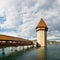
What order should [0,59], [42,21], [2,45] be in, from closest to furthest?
[0,59], [2,45], [42,21]

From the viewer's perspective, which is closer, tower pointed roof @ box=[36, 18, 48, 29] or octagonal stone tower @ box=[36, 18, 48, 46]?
octagonal stone tower @ box=[36, 18, 48, 46]

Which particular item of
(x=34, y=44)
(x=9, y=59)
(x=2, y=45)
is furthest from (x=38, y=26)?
(x=9, y=59)

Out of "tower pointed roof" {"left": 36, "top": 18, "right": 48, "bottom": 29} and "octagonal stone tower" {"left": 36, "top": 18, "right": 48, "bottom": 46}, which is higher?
"tower pointed roof" {"left": 36, "top": 18, "right": 48, "bottom": 29}

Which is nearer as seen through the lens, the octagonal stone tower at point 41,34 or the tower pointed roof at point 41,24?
the octagonal stone tower at point 41,34

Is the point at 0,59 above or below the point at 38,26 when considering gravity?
below

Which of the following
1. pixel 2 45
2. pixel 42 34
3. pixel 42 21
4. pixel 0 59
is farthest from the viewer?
pixel 42 21

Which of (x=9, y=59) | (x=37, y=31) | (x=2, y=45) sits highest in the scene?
(x=37, y=31)

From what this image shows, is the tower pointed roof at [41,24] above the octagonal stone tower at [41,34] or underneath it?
above

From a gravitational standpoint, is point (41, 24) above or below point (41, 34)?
above

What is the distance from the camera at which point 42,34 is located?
43.8 m

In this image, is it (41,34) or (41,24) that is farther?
(41,24)

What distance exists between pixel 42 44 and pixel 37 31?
391 centimetres

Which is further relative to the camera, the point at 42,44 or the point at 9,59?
the point at 42,44

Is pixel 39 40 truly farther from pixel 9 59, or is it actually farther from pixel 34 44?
pixel 9 59
